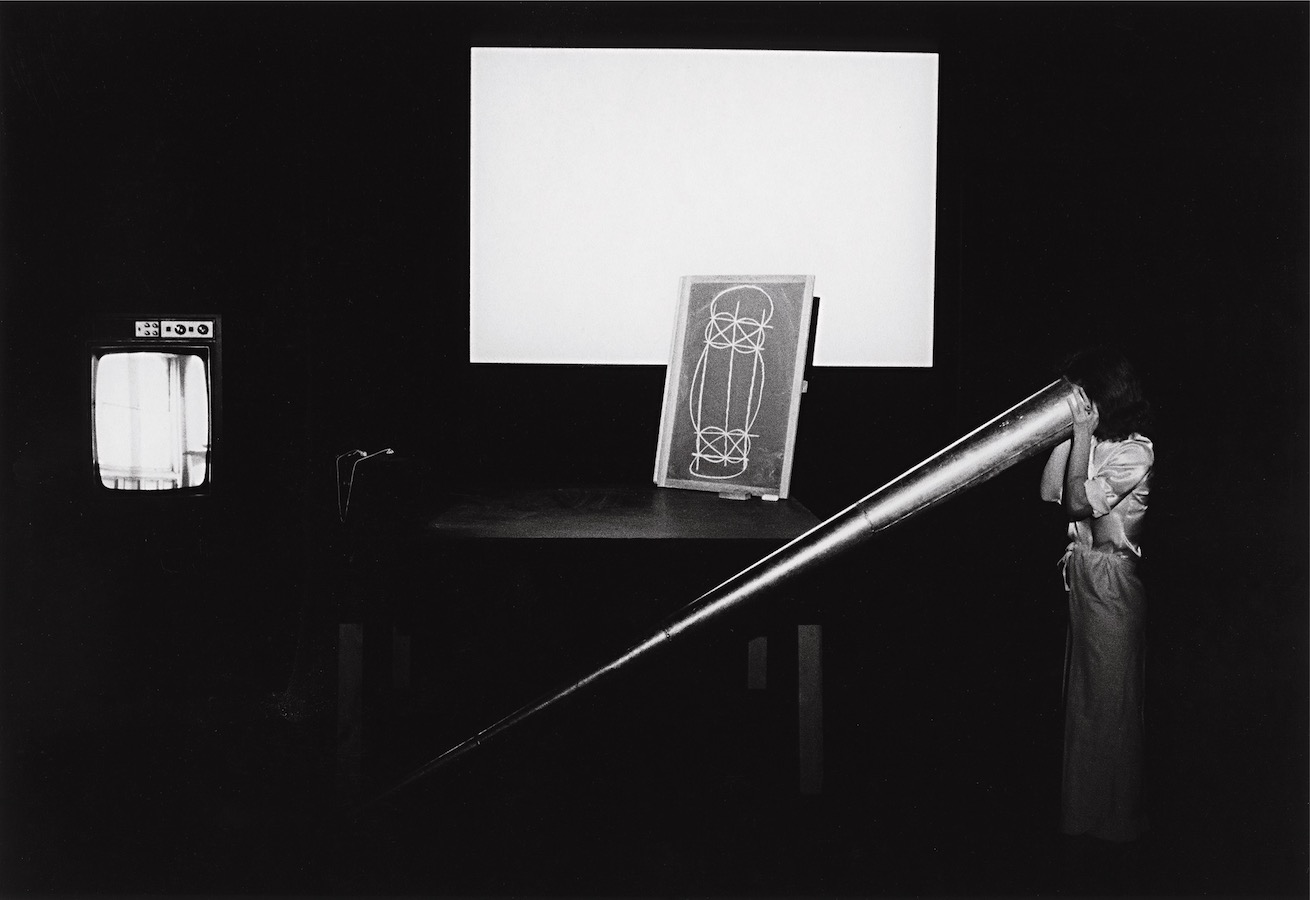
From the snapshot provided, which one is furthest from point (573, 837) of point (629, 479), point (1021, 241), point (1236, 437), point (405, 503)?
point (1021, 241)

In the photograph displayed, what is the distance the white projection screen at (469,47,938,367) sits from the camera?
2582 millimetres

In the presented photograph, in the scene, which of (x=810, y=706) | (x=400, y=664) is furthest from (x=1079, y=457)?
(x=400, y=664)

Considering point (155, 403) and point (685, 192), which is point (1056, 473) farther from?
point (155, 403)

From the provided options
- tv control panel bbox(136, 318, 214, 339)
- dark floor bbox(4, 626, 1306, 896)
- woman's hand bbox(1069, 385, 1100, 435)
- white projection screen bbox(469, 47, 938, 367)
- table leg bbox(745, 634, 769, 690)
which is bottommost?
dark floor bbox(4, 626, 1306, 896)

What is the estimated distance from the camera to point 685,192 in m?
2.62

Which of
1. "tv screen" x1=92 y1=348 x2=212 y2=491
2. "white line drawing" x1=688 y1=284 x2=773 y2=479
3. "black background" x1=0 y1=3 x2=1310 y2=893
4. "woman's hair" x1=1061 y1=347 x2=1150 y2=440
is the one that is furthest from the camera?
"white line drawing" x1=688 y1=284 x2=773 y2=479

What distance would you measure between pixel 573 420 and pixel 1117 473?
4.88 feet

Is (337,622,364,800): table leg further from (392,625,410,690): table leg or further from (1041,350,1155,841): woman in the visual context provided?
(1041,350,1155,841): woman

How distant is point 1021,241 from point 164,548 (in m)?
2.52

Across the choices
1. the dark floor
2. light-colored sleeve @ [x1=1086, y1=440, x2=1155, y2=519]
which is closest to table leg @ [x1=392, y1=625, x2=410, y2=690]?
the dark floor

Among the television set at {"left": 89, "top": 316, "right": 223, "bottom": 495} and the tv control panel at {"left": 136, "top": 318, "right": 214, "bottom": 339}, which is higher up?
the tv control panel at {"left": 136, "top": 318, "right": 214, "bottom": 339}

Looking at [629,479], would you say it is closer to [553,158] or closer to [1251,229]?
[553,158]

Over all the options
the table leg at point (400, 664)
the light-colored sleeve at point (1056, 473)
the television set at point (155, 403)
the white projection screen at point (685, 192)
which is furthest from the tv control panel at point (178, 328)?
the light-colored sleeve at point (1056, 473)

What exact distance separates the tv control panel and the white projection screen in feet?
2.30
